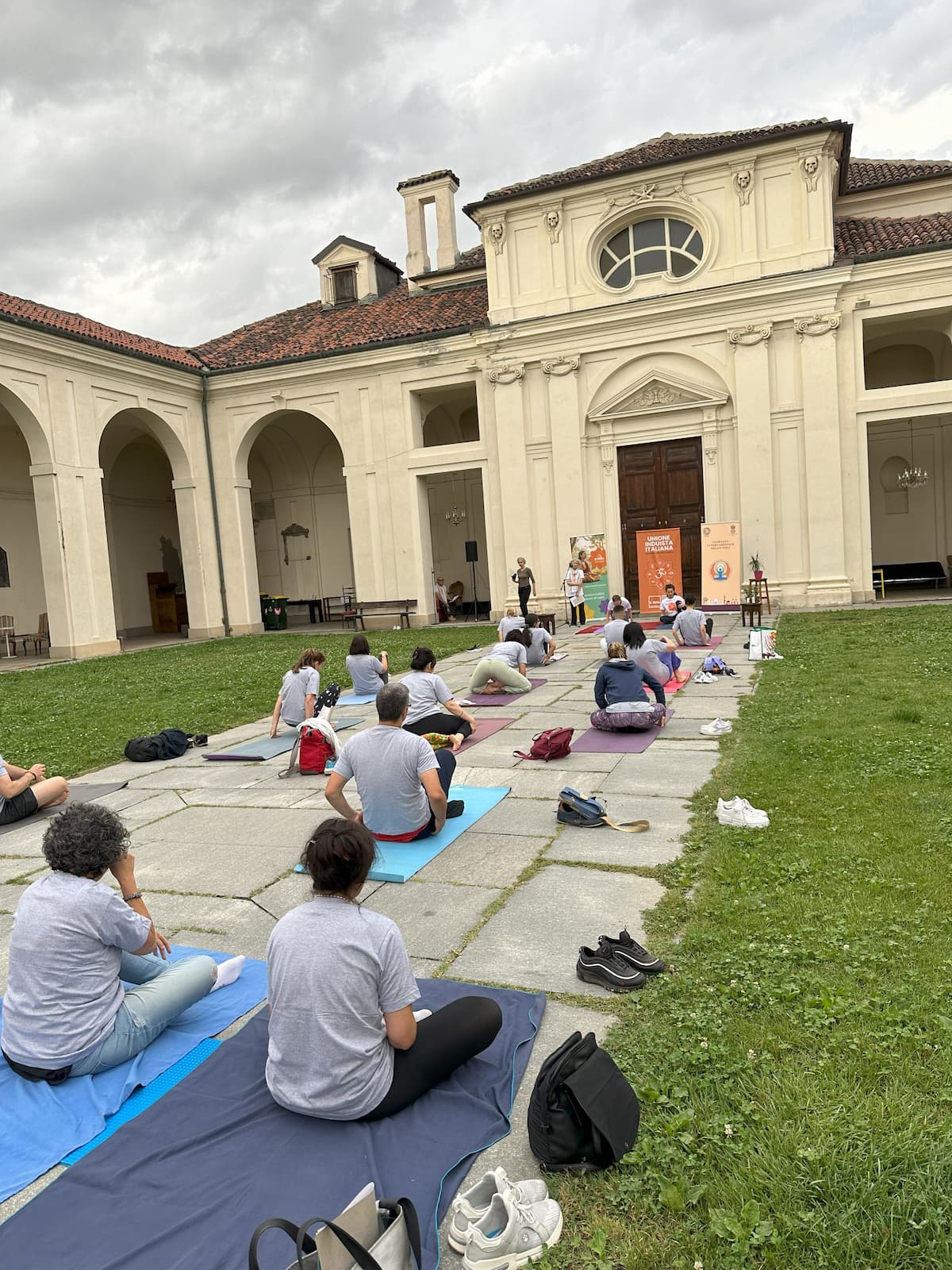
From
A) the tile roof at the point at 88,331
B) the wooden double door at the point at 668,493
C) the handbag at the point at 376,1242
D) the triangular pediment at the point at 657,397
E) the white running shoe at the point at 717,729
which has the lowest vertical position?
the white running shoe at the point at 717,729

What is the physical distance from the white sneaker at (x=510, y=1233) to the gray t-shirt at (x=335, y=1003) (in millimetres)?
594

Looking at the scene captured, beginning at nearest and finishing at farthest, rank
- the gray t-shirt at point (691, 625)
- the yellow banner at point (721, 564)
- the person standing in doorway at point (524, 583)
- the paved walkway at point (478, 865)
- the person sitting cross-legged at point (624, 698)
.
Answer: the paved walkway at point (478, 865) < the person sitting cross-legged at point (624, 698) < the gray t-shirt at point (691, 625) < the yellow banner at point (721, 564) < the person standing in doorway at point (524, 583)

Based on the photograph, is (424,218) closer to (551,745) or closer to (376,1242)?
(551,745)

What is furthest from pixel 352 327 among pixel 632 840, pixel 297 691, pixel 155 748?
pixel 632 840

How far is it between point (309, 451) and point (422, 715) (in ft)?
71.4

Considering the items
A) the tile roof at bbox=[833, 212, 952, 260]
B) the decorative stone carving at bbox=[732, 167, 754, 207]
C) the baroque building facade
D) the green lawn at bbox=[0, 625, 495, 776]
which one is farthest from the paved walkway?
the decorative stone carving at bbox=[732, 167, 754, 207]

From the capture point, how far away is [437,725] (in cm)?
798

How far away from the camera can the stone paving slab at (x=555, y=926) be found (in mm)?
3869

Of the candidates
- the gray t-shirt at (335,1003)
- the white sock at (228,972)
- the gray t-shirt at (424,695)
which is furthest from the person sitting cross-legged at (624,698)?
the gray t-shirt at (335,1003)

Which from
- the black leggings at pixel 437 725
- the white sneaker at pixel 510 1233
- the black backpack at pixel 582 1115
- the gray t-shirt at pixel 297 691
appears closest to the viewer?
the white sneaker at pixel 510 1233

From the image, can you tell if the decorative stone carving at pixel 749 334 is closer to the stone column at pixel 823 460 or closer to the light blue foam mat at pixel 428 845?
the stone column at pixel 823 460

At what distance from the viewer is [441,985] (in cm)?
373

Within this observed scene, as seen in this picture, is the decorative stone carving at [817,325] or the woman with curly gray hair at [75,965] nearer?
the woman with curly gray hair at [75,965]

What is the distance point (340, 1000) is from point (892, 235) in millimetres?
21889
